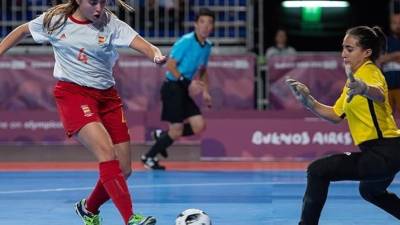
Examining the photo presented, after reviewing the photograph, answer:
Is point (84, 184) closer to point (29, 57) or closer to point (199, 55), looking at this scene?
point (199, 55)

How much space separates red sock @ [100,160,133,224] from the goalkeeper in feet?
4.23

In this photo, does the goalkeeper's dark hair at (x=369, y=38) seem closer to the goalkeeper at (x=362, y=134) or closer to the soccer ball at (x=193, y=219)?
the goalkeeper at (x=362, y=134)

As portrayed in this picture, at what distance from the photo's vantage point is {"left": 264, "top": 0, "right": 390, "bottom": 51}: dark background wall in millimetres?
21922

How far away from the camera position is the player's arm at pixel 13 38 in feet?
25.5

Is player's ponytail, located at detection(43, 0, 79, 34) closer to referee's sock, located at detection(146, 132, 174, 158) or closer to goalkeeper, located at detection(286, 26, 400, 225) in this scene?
goalkeeper, located at detection(286, 26, 400, 225)

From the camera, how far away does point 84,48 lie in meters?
7.65

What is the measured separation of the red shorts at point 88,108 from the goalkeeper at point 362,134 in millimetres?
1526

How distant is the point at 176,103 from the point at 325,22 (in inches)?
360

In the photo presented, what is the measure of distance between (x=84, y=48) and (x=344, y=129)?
26.8 feet

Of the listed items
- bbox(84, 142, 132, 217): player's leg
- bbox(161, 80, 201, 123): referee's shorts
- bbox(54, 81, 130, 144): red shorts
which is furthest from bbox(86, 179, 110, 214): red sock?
bbox(161, 80, 201, 123): referee's shorts

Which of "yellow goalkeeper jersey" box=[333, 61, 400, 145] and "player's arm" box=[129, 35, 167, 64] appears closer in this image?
"yellow goalkeeper jersey" box=[333, 61, 400, 145]

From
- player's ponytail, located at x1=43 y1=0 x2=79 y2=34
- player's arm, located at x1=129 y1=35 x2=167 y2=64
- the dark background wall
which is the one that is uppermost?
player's ponytail, located at x1=43 y1=0 x2=79 y2=34

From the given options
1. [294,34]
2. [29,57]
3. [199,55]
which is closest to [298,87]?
[199,55]

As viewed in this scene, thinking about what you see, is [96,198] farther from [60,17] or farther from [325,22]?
[325,22]
